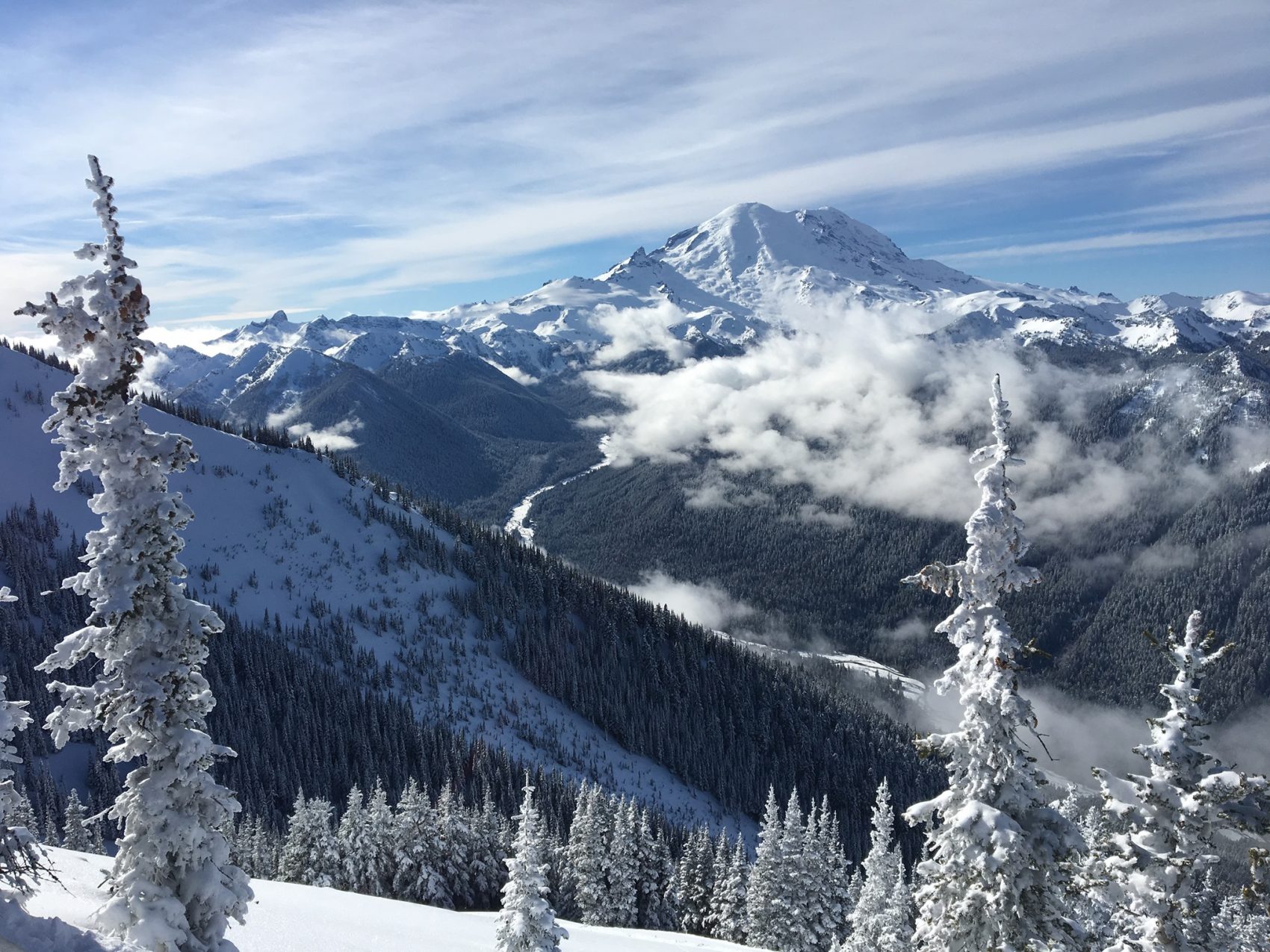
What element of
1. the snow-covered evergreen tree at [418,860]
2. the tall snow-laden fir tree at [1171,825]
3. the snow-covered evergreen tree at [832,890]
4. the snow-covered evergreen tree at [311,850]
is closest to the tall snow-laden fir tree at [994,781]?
the tall snow-laden fir tree at [1171,825]

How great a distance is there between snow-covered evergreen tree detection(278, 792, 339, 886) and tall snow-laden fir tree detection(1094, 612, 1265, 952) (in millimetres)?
70222

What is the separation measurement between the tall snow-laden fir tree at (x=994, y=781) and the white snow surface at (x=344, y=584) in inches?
5075

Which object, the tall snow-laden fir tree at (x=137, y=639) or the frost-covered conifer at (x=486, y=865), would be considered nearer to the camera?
the tall snow-laden fir tree at (x=137, y=639)

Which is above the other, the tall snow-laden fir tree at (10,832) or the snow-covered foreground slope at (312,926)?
the tall snow-laden fir tree at (10,832)

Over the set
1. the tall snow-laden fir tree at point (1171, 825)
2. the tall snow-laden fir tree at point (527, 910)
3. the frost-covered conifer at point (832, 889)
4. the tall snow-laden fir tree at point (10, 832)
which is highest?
the tall snow-laden fir tree at point (1171, 825)

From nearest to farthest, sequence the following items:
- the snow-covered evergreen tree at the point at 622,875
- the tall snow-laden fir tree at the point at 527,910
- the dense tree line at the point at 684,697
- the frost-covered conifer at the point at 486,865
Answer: the tall snow-laden fir tree at the point at 527,910
the snow-covered evergreen tree at the point at 622,875
the frost-covered conifer at the point at 486,865
the dense tree line at the point at 684,697

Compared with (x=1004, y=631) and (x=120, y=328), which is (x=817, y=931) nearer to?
(x=1004, y=631)

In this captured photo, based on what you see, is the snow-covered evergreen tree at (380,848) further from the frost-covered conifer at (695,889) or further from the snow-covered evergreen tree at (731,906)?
the snow-covered evergreen tree at (731,906)

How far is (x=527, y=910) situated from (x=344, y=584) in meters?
154

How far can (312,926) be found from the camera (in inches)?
1403

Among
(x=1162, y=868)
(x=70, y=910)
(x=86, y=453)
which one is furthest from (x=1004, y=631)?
(x=70, y=910)

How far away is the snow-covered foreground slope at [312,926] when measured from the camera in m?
15.4

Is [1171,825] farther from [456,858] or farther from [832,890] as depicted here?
[456,858]

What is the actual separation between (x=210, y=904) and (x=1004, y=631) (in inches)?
736
